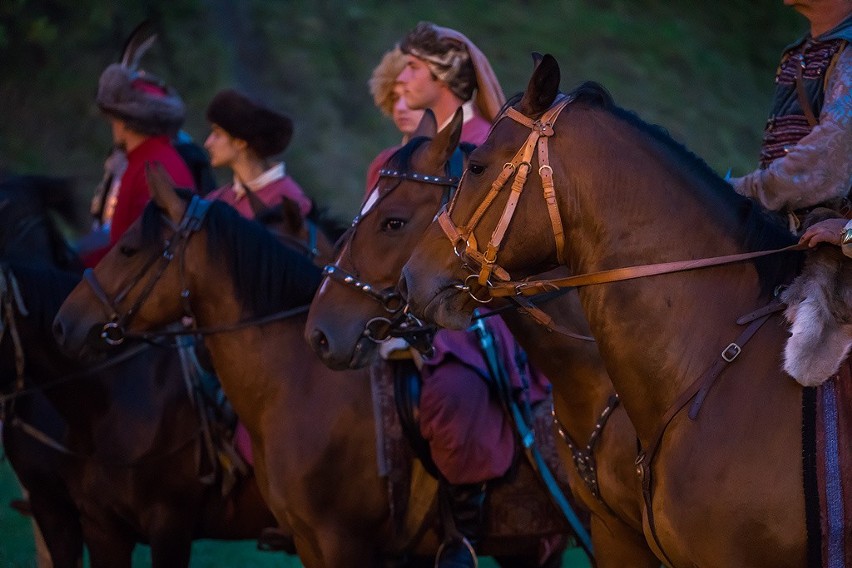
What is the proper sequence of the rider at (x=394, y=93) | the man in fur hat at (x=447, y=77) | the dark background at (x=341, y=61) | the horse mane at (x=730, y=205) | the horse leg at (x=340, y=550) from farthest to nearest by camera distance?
the dark background at (x=341, y=61)
the rider at (x=394, y=93)
the man in fur hat at (x=447, y=77)
the horse leg at (x=340, y=550)
the horse mane at (x=730, y=205)

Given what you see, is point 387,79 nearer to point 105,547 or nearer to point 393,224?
point 393,224

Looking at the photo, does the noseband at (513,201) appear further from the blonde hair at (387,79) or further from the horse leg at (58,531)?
the horse leg at (58,531)

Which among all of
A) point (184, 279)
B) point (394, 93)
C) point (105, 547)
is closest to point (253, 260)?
point (184, 279)

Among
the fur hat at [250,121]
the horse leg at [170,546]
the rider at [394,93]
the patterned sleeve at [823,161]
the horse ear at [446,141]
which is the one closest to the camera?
the patterned sleeve at [823,161]

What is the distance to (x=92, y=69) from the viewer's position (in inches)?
559

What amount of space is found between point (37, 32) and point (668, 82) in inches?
320

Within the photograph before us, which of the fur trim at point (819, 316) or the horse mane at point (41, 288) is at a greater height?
the fur trim at point (819, 316)

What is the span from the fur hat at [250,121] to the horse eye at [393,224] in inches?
110

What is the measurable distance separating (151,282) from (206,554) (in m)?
3.51

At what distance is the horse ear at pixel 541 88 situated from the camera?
3.15 metres

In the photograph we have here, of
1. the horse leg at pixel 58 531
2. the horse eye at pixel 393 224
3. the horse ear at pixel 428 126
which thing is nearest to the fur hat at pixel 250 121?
the horse ear at pixel 428 126

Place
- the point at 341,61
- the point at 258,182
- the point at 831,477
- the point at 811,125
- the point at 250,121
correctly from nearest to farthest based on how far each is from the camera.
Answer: the point at 831,477, the point at 811,125, the point at 250,121, the point at 258,182, the point at 341,61

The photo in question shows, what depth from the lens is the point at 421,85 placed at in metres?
5.20

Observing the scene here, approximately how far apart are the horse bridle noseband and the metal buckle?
1405 mm
